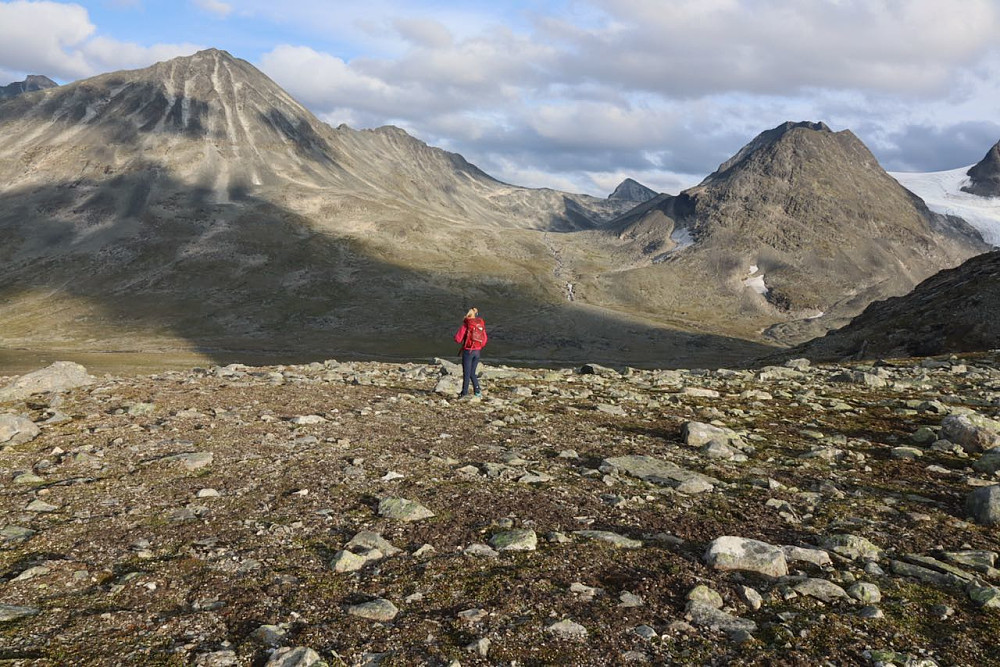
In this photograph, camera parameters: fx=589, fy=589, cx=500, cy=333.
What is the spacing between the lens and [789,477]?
41.0 ft

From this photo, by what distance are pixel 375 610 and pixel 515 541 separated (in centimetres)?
255

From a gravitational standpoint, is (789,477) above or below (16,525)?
above

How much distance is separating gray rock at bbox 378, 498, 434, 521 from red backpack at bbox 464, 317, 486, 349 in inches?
513

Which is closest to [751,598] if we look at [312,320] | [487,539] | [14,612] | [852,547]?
[852,547]

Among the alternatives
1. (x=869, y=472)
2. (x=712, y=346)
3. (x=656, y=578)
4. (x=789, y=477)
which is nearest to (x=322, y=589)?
(x=656, y=578)

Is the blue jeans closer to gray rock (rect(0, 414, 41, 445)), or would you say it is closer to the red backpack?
the red backpack

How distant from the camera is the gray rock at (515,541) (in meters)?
8.57

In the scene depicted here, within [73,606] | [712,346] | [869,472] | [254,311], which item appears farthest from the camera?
[254,311]

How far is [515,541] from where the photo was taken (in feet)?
28.5

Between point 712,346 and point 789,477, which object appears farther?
point 712,346

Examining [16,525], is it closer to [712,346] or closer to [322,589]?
[322,589]

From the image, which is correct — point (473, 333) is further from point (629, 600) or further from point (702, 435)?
point (629, 600)

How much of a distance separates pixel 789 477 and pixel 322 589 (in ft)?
32.2

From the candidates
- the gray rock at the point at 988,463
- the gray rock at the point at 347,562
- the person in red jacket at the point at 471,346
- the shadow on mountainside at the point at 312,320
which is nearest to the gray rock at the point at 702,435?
the gray rock at the point at 988,463
